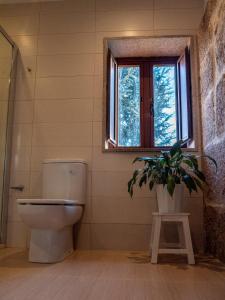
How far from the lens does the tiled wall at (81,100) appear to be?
2320 millimetres

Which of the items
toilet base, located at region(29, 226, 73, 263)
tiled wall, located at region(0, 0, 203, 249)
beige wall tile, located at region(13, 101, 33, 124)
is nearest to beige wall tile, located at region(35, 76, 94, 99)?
tiled wall, located at region(0, 0, 203, 249)

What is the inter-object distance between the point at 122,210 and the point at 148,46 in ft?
5.00

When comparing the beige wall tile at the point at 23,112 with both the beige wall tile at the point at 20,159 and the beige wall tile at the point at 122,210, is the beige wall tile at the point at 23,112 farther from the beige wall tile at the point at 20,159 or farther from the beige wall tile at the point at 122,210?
the beige wall tile at the point at 122,210

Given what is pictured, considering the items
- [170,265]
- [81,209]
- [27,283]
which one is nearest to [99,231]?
[81,209]

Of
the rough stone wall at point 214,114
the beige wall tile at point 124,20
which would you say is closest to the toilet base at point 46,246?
the rough stone wall at point 214,114

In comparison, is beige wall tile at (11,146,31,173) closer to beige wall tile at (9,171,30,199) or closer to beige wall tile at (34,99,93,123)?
beige wall tile at (9,171,30,199)

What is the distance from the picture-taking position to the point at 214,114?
1993mm

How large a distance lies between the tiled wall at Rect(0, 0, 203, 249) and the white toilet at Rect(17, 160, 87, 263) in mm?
150

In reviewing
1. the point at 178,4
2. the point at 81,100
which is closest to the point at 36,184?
the point at 81,100

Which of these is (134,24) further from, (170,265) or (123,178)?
(170,265)

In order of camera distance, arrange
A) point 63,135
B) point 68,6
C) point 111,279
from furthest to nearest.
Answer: point 68,6 < point 63,135 < point 111,279

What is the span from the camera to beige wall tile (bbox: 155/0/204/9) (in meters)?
2.56

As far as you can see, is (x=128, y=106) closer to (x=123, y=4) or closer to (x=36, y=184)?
(x=123, y=4)

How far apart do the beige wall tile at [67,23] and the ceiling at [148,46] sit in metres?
0.28
